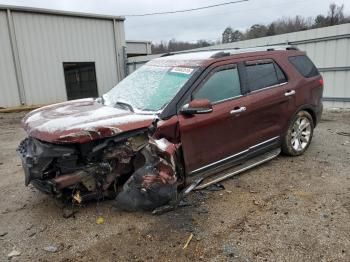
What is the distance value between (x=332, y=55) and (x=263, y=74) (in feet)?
22.7

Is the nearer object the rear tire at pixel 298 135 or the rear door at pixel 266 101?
the rear door at pixel 266 101

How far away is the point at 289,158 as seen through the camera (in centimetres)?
532

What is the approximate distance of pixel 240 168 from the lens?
4.59 m

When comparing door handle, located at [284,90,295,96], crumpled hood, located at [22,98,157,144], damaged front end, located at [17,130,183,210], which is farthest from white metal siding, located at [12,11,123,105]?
door handle, located at [284,90,295,96]

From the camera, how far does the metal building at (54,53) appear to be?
490 inches

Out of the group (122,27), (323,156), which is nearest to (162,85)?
(323,156)

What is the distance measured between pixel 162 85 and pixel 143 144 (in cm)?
96

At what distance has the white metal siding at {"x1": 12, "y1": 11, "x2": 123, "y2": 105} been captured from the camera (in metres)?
12.8

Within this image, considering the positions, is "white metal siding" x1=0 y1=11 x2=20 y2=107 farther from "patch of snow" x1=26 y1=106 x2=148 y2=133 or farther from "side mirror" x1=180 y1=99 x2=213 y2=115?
"side mirror" x1=180 y1=99 x2=213 y2=115

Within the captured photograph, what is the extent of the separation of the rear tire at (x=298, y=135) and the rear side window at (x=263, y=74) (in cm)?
73

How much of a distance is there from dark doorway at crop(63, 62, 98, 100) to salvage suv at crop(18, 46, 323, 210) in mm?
11049

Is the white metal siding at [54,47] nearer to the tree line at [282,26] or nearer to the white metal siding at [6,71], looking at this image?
the white metal siding at [6,71]

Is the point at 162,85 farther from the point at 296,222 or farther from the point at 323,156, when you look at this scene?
the point at 323,156

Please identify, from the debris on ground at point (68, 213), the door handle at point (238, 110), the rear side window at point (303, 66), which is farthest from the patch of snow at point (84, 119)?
the rear side window at point (303, 66)
